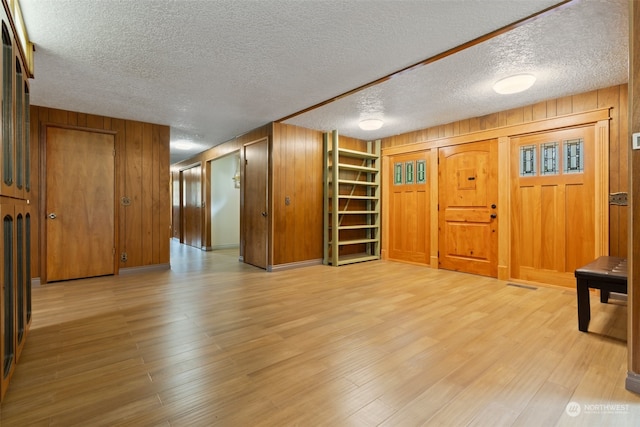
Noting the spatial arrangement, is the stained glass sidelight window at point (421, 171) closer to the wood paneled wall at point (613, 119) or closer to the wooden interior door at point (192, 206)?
the wood paneled wall at point (613, 119)

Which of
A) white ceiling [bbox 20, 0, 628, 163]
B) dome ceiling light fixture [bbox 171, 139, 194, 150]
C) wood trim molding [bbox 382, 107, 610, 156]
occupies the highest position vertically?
dome ceiling light fixture [bbox 171, 139, 194, 150]

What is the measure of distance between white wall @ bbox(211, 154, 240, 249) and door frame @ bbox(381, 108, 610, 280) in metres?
4.15

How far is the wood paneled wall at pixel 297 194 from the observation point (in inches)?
190

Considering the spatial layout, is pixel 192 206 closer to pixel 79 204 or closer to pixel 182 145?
pixel 182 145

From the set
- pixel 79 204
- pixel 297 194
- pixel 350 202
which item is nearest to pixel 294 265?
pixel 297 194

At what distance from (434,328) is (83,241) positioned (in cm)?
481

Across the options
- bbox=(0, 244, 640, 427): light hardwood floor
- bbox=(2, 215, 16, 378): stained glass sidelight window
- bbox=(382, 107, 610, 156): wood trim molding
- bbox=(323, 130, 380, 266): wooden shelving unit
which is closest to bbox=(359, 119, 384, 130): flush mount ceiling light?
bbox=(323, 130, 380, 266): wooden shelving unit

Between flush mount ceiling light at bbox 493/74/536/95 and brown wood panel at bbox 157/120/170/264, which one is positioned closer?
flush mount ceiling light at bbox 493/74/536/95

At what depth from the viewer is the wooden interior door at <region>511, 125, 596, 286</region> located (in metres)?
3.51

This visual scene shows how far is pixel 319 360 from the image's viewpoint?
1902mm

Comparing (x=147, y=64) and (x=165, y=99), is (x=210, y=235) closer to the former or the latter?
(x=165, y=99)

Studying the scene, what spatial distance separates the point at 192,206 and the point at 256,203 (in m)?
3.52

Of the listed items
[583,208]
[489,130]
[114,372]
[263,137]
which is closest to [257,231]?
[263,137]

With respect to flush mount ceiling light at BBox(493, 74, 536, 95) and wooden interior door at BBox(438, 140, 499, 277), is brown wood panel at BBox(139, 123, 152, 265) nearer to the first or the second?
wooden interior door at BBox(438, 140, 499, 277)
